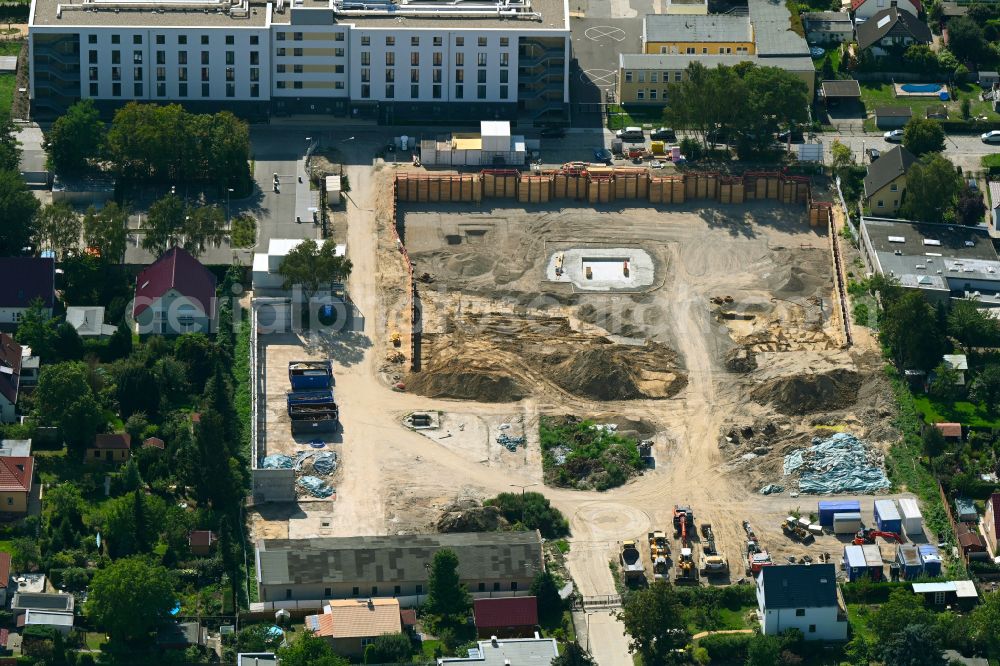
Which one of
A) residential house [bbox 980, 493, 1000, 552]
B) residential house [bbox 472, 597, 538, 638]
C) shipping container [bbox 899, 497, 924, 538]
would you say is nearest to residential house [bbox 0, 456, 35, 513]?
residential house [bbox 472, 597, 538, 638]

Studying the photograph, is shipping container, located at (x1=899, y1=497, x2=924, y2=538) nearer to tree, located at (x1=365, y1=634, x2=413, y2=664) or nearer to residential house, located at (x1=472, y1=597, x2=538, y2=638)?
residential house, located at (x1=472, y1=597, x2=538, y2=638)

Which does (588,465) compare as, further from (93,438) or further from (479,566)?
(93,438)

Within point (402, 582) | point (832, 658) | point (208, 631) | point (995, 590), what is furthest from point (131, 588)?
point (995, 590)

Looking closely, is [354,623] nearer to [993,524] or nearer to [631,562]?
[631,562]

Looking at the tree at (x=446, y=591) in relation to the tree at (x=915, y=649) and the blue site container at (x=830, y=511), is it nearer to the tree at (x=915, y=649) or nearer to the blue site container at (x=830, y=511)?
the blue site container at (x=830, y=511)

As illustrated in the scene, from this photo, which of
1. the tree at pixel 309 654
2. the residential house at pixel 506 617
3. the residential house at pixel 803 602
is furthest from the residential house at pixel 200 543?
the residential house at pixel 803 602

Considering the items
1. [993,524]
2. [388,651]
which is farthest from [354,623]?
[993,524]
